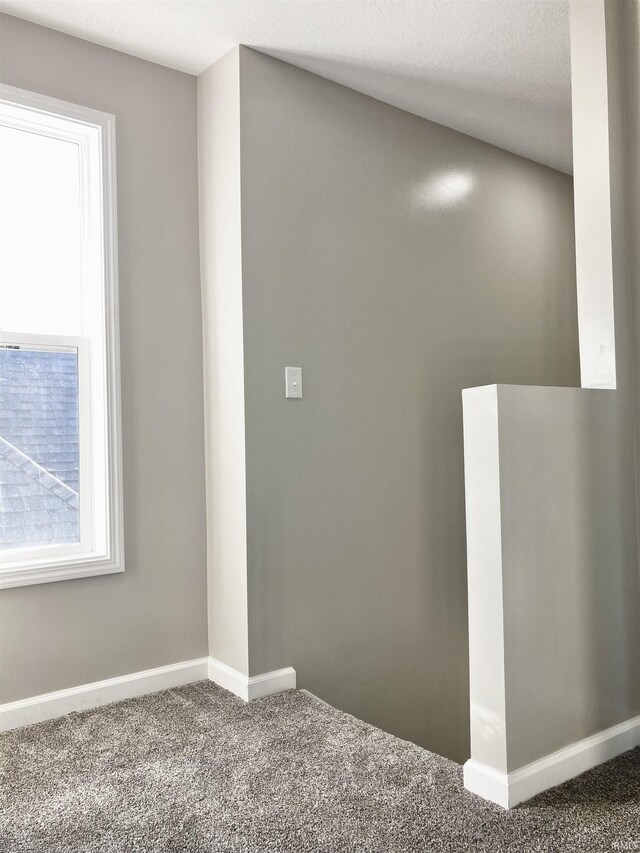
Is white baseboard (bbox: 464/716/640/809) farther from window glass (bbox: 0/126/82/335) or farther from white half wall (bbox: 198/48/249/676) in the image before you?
window glass (bbox: 0/126/82/335)

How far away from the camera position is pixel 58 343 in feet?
8.35

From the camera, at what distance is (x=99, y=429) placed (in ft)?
8.49

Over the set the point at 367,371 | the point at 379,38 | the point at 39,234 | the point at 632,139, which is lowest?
the point at 367,371

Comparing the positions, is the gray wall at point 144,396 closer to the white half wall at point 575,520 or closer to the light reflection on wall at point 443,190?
the light reflection on wall at point 443,190

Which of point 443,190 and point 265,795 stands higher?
point 443,190

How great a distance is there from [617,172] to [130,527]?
79.6 inches

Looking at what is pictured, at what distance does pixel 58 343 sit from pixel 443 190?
75.0 inches

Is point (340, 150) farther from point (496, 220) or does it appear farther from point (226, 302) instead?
point (496, 220)

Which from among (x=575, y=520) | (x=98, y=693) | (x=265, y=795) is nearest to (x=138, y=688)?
(x=98, y=693)

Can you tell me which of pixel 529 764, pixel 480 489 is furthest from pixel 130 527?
pixel 529 764

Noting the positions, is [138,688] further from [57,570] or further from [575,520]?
[575,520]

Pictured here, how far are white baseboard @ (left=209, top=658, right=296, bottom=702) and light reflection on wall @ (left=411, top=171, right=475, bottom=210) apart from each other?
210cm

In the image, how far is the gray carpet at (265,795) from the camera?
1.66 metres

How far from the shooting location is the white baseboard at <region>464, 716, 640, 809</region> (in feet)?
5.90
